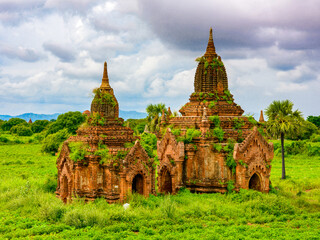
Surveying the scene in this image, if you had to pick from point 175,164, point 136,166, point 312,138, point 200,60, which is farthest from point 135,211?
point 312,138

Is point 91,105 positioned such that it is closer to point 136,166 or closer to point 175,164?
point 136,166

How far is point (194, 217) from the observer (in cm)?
1853

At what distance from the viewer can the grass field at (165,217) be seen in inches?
630

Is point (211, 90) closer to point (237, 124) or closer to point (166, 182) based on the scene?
point (237, 124)

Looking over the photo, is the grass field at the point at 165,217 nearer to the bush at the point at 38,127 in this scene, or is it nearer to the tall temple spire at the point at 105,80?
the tall temple spire at the point at 105,80

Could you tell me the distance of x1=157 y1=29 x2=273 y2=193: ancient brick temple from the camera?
22.4 metres

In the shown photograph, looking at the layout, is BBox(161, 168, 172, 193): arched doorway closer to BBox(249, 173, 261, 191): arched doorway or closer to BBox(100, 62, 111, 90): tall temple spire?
BBox(249, 173, 261, 191): arched doorway

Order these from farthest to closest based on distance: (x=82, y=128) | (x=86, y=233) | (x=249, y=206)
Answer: (x=82, y=128) < (x=249, y=206) < (x=86, y=233)

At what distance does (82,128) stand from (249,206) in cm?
1105

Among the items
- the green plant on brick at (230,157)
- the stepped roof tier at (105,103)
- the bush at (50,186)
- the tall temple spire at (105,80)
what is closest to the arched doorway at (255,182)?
the green plant on brick at (230,157)

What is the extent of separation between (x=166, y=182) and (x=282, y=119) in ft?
57.7

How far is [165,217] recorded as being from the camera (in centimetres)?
1806

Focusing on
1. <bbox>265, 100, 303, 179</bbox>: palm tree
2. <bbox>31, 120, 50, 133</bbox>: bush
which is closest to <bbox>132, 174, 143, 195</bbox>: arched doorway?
<bbox>265, 100, 303, 179</bbox>: palm tree

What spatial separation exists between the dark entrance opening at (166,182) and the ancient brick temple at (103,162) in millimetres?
2844
